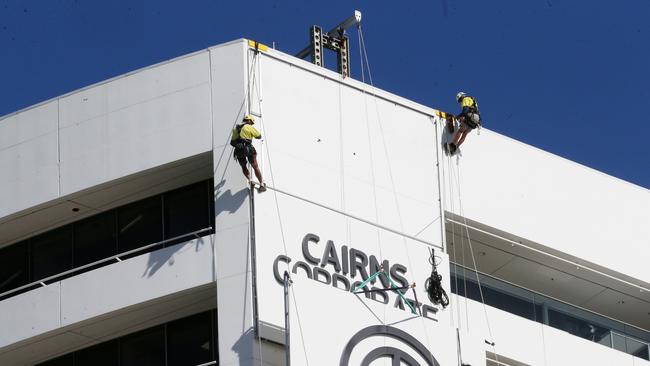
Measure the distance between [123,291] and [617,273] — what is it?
1463 cm

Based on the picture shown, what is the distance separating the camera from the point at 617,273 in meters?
53.5

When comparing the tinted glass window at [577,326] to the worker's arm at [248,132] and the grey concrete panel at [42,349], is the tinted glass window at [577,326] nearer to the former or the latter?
the worker's arm at [248,132]

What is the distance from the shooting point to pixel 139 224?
48.4 metres

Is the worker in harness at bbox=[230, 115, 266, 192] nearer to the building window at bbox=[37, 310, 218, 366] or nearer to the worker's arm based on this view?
the worker's arm

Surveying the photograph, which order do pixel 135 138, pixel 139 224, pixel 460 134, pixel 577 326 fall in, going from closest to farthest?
pixel 135 138 → pixel 139 224 → pixel 460 134 → pixel 577 326

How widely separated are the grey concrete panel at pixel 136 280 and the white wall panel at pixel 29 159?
269cm

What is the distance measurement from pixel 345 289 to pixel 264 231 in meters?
2.41

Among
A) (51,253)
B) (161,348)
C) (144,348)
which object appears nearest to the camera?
(161,348)

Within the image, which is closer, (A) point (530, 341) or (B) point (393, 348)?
(B) point (393, 348)

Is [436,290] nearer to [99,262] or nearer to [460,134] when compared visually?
[460,134]

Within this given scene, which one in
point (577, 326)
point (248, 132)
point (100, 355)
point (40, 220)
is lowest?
point (100, 355)

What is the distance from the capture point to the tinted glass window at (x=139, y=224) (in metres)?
48.1

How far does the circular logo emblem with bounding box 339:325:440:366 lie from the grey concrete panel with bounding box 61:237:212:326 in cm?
373

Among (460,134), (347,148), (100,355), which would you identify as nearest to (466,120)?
(460,134)
